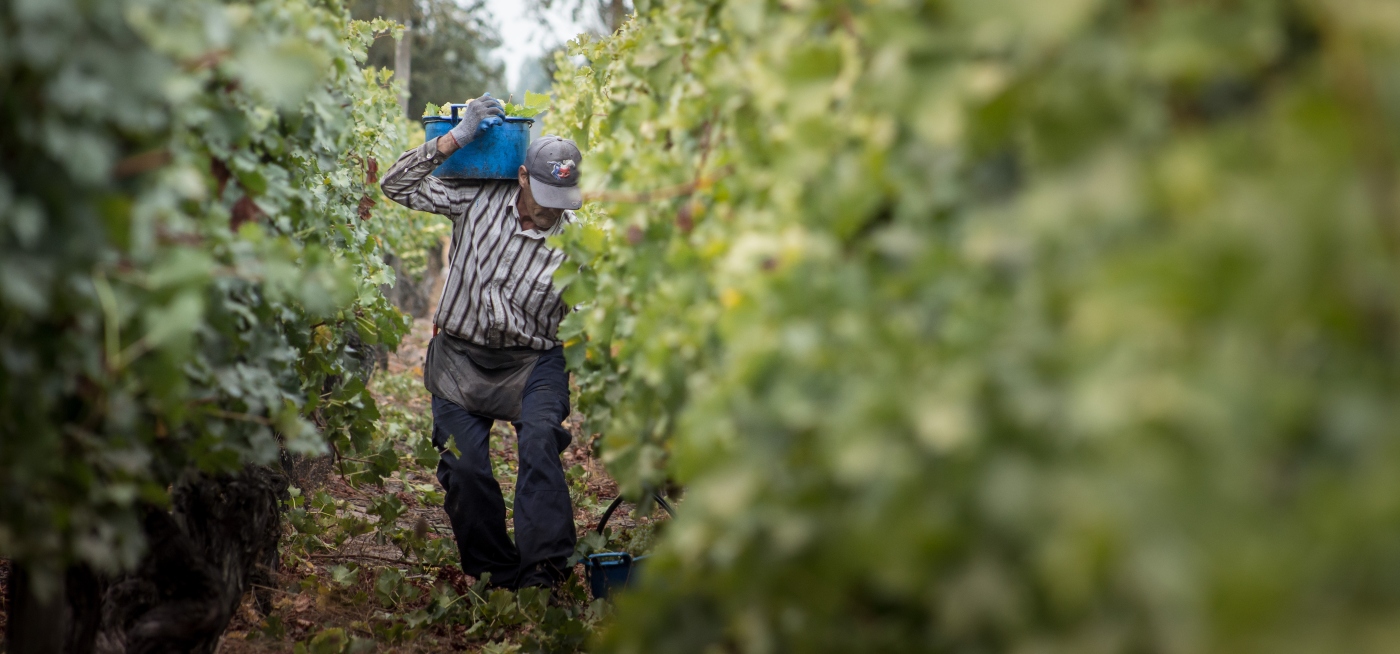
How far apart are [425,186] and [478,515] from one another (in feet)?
5.04

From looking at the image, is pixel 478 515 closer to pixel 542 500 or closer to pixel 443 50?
pixel 542 500

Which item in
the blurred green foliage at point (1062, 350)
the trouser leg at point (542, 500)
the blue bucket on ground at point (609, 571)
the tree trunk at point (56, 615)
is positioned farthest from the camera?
the trouser leg at point (542, 500)

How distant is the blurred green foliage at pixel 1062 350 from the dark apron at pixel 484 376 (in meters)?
3.46

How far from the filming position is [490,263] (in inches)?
198

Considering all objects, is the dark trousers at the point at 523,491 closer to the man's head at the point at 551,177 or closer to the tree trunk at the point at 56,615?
the man's head at the point at 551,177

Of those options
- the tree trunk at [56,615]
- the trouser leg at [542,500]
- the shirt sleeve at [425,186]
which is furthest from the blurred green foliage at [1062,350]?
the shirt sleeve at [425,186]

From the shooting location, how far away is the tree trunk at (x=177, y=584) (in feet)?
9.78

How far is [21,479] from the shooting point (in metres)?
1.74

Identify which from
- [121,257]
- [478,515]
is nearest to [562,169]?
[478,515]

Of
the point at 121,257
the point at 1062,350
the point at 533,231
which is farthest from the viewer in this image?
the point at 533,231

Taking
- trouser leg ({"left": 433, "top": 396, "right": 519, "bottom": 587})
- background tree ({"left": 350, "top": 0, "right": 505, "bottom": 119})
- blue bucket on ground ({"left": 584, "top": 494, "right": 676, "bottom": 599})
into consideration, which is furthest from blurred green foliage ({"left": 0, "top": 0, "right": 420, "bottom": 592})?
background tree ({"left": 350, "top": 0, "right": 505, "bottom": 119})

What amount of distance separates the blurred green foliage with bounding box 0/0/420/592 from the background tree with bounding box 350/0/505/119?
16486 millimetres

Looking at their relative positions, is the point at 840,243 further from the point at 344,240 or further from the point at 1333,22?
the point at 344,240

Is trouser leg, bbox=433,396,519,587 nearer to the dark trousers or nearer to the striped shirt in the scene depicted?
the dark trousers
